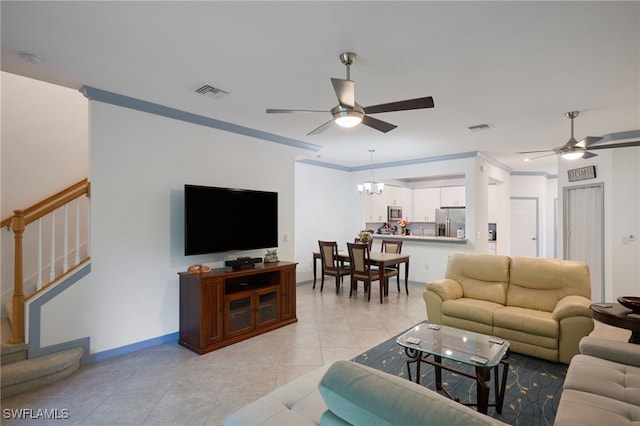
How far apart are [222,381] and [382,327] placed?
2167 mm

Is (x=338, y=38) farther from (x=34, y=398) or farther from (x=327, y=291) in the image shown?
(x=327, y=291)

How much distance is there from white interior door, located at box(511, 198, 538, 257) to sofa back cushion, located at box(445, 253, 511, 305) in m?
5.70

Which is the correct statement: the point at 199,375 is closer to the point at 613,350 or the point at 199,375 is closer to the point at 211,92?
the point at 211,92

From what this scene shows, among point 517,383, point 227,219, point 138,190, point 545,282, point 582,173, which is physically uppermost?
point 582,173

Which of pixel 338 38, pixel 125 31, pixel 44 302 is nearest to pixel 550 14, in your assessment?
pixel 338 38

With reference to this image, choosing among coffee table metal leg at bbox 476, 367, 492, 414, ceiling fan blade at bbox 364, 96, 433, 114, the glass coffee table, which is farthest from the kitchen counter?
ceiling fan blade at bbox 364, 96, 433, 114

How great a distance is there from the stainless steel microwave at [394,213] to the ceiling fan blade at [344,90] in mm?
5935

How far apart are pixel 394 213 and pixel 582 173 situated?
3.85m

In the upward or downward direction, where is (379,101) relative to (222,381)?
upward

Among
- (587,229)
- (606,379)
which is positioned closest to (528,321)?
(606,379)

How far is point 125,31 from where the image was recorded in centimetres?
217

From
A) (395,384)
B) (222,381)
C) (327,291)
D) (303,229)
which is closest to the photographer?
(395,384)

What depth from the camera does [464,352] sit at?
92.7 inches

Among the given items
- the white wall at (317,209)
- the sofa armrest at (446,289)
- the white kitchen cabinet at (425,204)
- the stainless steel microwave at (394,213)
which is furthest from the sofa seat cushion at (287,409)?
the white kitchen cabinet at (425,204)
